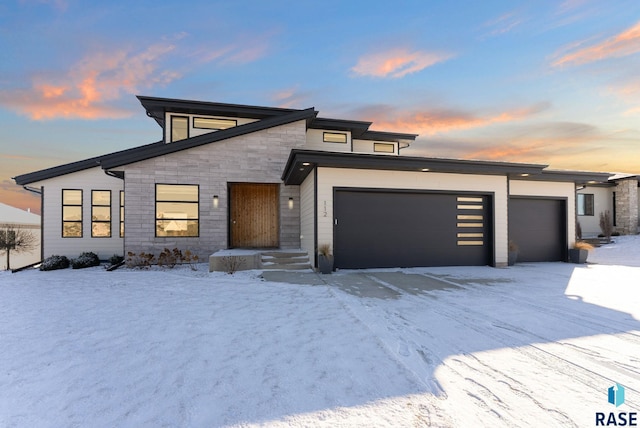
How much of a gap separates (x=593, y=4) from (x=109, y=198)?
1798 cm

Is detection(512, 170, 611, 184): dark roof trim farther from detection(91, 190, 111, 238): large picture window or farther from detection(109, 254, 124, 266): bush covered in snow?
detection(91, 190, 111, 238): large picture window

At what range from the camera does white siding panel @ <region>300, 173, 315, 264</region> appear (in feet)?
27.7

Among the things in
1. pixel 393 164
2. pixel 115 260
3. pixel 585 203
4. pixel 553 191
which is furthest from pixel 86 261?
pixel 585 203

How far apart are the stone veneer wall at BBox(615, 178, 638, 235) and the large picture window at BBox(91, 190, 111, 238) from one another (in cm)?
2921

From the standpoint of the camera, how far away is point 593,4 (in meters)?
7.30

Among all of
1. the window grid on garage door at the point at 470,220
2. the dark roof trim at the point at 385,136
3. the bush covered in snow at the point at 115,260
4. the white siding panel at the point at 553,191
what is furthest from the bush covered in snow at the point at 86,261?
the white siding panel at the point at 553,191

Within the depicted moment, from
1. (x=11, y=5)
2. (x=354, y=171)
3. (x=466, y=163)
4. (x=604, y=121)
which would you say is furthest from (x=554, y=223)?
(x=11, y=5)

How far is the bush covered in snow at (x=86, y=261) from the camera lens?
943cm

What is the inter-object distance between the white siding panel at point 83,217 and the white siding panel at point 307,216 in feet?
26.1

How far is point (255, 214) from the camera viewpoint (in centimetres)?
1123

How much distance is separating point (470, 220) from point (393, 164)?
374 centimetres

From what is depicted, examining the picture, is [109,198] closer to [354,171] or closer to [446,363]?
[354,171]

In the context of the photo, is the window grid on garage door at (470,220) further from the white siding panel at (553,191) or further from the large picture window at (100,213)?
the large picture window at (100,213)

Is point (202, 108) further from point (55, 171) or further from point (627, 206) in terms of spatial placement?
point (627, 206)
